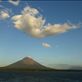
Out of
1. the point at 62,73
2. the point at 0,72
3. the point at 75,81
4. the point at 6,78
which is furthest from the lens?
the point at 6,78

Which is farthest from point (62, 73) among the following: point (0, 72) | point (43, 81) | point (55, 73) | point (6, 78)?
point (6, 78)

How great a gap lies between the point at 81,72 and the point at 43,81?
83cm

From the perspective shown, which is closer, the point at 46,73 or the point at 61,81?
the point at 46,73

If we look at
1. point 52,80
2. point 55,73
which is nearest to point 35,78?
point 52,80

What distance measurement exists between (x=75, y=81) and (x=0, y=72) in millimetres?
1703

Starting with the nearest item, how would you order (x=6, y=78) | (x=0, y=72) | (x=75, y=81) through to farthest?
(x=0, y=72)
(x=75, y=81)
(x=6, y=78)

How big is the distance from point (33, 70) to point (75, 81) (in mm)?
1143

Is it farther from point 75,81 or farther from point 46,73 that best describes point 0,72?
point 75,81

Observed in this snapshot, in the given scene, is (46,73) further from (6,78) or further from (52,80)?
(6,78)

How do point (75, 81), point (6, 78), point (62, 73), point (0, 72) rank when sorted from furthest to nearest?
point (6, 78), point (75, 81), point (0, 72), point (62, 73)

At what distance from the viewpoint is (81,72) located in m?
5.61

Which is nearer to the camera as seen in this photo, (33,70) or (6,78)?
(33,70)

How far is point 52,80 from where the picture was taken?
6051 mm

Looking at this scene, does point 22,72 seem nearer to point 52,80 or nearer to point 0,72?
point 0,72
